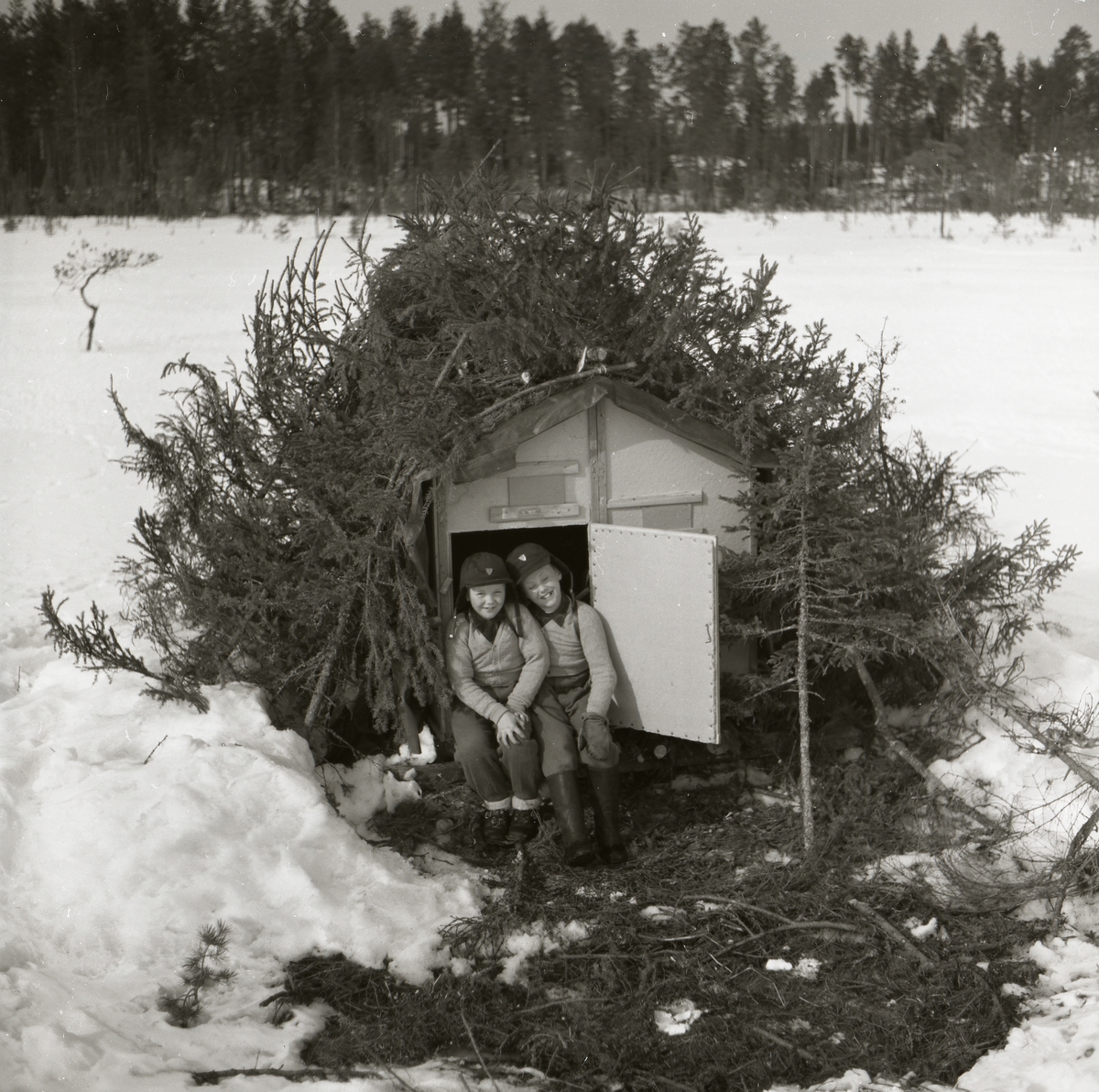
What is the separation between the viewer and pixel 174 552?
738 centimetres

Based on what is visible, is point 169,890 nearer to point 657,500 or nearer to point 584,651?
point 584,651

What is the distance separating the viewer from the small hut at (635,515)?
6.39 m

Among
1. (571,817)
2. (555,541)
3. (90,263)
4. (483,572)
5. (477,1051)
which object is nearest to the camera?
(477,1051)

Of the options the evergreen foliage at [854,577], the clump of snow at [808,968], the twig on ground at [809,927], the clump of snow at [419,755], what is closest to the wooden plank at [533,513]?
the evergreen foliage at [854,577]

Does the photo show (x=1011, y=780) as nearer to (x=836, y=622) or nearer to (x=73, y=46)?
(x=836, y=622)

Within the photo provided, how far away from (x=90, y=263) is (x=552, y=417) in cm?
2085

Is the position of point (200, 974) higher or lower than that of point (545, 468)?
lower

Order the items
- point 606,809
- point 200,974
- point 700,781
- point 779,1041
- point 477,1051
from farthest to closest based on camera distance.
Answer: point 700,781, point 606,809, point 200,974, point 779,1041, point 477,1051

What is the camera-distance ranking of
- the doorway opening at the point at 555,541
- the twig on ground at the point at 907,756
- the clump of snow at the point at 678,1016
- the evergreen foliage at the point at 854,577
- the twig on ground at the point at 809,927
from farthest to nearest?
the doorway opening at the point at 555,541 → the twig on ground at the point at 907,756 → the evergreen foliage at the point at 854,577 → the twig on ground at the point at 809,927 → the clump of snow at the point at 678,1016

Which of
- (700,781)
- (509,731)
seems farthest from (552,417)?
(700,781)

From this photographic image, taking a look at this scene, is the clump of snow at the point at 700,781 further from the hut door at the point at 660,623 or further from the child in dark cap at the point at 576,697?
the child in dark cap at the point at 576,697

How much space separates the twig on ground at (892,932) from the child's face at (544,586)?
2.24 m

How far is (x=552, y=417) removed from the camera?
647 centimetres

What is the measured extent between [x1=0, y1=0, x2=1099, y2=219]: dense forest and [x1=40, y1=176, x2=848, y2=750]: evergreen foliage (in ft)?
70.0
